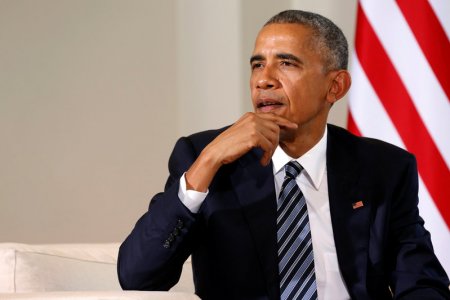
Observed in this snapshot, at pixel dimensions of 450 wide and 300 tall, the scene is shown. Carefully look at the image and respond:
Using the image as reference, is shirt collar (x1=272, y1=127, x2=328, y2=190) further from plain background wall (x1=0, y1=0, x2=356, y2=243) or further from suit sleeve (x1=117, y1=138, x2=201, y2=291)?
plain background wall (x1=0, y1=0, x2=356, y2=243)

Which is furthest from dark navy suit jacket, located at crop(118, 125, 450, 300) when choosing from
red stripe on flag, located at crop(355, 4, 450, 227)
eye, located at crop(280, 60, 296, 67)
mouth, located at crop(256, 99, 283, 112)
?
red stripe on flag, located at crop(355, 4, 450, 227)

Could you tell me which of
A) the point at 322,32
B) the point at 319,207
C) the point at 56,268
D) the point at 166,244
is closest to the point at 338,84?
the point at 322,32

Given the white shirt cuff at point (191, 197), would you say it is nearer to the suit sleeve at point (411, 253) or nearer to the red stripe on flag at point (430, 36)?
the suit sleeve at point (411, 253)

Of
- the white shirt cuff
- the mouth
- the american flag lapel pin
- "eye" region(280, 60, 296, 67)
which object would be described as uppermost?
"eye" region(280, 60, 296, 67)

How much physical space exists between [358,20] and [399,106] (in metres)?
0.39

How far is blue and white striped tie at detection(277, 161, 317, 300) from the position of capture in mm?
2035

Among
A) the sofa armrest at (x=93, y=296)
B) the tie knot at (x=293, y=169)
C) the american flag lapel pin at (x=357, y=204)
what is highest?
the tie knot at (x=293, y=169)

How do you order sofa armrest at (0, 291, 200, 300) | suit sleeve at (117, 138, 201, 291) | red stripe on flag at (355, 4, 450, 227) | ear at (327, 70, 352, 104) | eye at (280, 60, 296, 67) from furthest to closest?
1. red stripe on flag at (355, 4, 450, 227)
2. ear at (327, 70, 352, 104)
3. eye at (280, 60, 296, 67)
4. suit sleeve at (117, 138, 201, 291)
5. sofa armrest at (0, 291, 200, 300)

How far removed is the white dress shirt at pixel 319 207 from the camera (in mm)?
2098

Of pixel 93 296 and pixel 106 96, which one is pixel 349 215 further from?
pixel 106 96

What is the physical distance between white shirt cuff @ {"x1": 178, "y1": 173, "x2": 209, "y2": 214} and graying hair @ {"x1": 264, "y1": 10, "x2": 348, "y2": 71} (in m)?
0.55

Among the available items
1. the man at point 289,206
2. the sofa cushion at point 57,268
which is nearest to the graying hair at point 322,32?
the man at point 289,206

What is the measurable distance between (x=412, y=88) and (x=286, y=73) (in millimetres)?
1077

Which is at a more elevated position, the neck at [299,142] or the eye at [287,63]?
the eye at [287,63]
